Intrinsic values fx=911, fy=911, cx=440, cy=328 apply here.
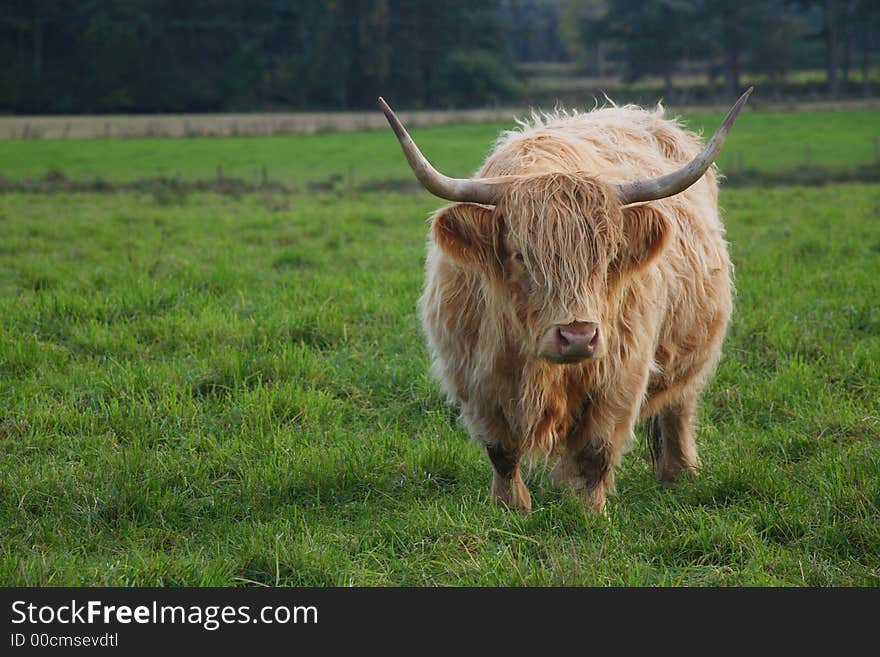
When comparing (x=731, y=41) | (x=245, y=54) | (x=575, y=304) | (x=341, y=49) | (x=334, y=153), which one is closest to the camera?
(x=575, y=304)

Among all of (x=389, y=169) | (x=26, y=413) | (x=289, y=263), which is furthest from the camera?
(x=389, y=169)

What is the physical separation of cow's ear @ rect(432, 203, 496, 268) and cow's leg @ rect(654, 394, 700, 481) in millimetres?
1757

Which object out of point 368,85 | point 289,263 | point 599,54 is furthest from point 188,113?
point 289,263

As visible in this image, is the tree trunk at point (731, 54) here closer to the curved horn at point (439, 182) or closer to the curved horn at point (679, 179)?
the curved horn at point (679, 179)

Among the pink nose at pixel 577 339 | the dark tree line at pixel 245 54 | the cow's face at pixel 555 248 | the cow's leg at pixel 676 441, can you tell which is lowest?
the cow's leg at pixel 676 441

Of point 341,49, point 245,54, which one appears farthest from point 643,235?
point 245,54

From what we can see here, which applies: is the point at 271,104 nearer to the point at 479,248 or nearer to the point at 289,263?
the point at 289,263

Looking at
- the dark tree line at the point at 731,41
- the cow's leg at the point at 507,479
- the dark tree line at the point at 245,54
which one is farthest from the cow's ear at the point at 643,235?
the dark tree line at the point at 731,41

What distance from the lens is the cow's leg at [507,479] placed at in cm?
428

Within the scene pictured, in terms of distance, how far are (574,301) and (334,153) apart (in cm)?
2891

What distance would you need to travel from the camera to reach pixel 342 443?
4.90 metres

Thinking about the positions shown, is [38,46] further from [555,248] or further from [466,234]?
[555,248]

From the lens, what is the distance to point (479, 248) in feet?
12.5
